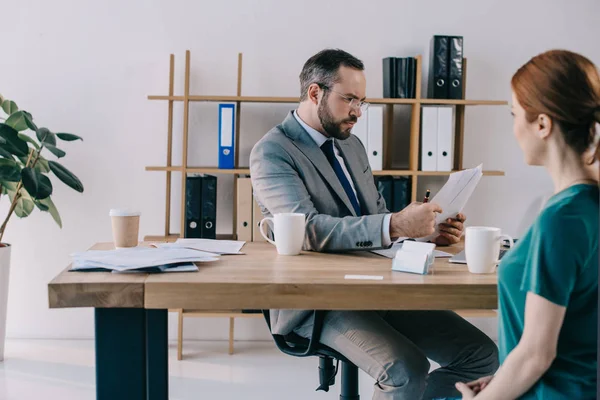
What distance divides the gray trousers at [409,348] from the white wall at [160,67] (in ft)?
6.23

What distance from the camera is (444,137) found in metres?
3.45

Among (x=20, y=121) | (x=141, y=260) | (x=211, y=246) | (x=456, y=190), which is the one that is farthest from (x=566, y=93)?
(x=20, y=121)

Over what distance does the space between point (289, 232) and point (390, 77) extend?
1.95 m

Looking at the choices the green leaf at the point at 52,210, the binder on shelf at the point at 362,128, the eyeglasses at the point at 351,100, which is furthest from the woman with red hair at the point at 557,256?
the green leaf at the point at 52,210

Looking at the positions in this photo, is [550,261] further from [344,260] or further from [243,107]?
[243,107]

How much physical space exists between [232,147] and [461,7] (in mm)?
1476

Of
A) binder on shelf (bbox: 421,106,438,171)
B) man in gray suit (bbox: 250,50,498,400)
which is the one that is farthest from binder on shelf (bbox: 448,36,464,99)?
man in gray suit (bbox: 250,50,498,400)

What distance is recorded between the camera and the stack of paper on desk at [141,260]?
59.3 inches

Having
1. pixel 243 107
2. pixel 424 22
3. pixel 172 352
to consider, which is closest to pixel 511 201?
pixel 424 22

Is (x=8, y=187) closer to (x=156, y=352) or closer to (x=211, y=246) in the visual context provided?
(x=211, y=246)

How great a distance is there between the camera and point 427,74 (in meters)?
3.69

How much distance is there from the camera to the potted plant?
311cm

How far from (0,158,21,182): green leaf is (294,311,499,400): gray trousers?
1860 mm

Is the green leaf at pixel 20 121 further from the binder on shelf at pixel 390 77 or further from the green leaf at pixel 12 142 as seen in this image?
the binder on shelf at pixel 390 77
